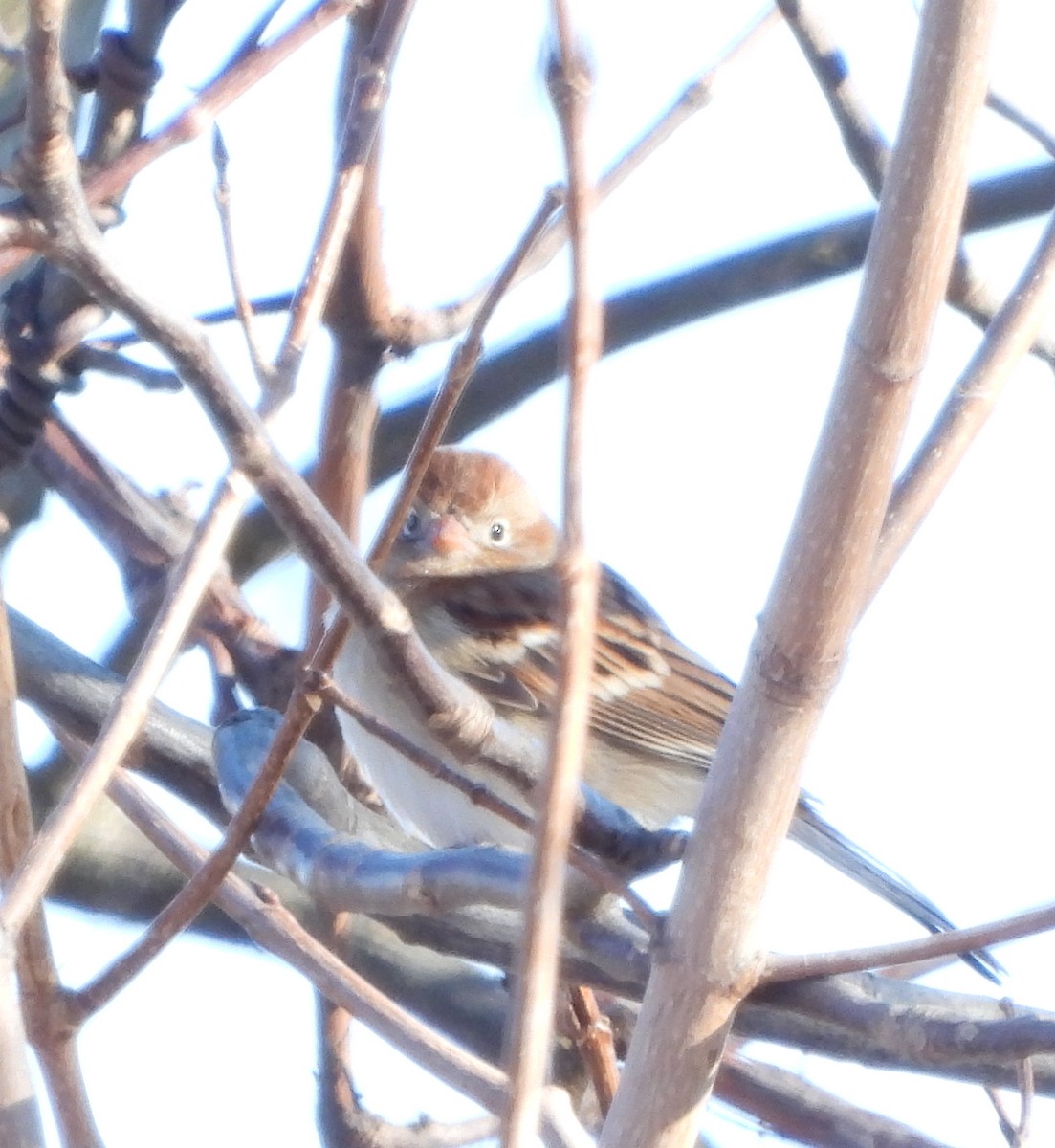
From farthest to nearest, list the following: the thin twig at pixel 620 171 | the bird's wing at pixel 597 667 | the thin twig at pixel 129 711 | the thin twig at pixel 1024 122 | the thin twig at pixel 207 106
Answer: the bird's wing at pixel 597 667
the thin twig at pixel 1024 122
the thin twig at pixel 620 171
the thin twig at pixel 207 106
the thin twig at pixel 129 711

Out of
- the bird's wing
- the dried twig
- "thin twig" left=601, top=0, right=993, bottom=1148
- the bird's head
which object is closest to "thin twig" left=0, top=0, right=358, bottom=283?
the dried twig

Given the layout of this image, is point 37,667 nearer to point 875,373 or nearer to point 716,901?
point 716,901

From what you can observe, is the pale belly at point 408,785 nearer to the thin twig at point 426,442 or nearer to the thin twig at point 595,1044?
the thin twig at point 595,1044

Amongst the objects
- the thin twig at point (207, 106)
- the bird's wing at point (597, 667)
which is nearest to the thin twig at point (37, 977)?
the thin twig at point (207, 106)

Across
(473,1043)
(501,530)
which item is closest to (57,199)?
(473,1043)

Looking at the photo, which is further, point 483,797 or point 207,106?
point 207,106

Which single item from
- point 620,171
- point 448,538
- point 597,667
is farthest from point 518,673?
point 620,171

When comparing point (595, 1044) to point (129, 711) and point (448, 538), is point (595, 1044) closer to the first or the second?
point (129, 711)
